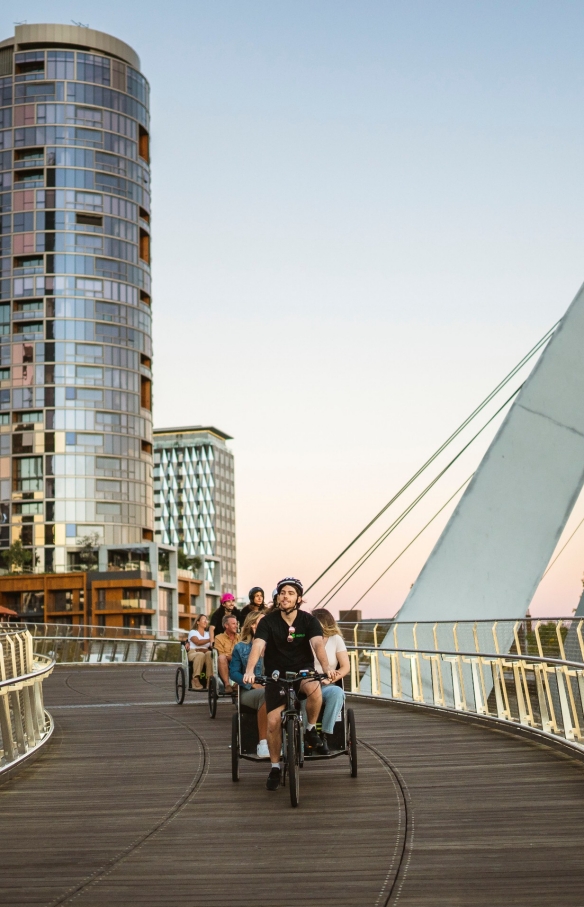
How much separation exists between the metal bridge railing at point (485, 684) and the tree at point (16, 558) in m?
86.2

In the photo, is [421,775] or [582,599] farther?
[582,599]

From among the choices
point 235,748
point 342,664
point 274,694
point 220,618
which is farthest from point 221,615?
point 274,694

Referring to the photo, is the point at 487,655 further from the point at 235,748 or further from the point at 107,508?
the point at 107,508

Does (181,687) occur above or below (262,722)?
above

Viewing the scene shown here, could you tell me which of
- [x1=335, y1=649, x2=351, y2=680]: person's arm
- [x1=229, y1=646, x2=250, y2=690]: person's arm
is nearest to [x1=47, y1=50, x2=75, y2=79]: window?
[x1=229, y1=646, x2=250, y2=690]: person's arm

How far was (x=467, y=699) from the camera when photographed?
14.4 metres

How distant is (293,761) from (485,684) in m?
5.70

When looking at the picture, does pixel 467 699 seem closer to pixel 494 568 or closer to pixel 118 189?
pixel 494 568

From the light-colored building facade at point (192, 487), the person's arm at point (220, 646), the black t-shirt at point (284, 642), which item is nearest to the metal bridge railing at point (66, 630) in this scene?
the person's arm at point (220, 646)

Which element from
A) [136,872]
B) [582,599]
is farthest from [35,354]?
[136,872]

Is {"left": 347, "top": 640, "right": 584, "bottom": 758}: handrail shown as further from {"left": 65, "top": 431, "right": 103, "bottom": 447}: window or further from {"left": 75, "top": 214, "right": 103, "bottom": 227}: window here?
{"left": 75, "top": 214, "right": 103, "bottom": 227}: window

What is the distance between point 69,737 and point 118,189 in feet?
340

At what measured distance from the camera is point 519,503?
18.9 metres

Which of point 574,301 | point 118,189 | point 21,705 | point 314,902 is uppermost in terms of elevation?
point 118,189
